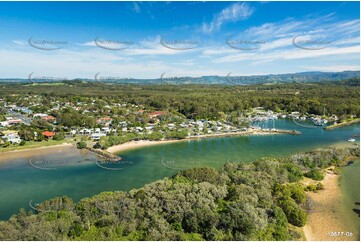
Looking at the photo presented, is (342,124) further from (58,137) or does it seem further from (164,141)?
(58,137)

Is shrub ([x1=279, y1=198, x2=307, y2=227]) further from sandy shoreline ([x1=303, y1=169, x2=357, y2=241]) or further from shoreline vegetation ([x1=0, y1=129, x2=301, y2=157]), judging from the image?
shoreline vegetation ([x1=0, y1=129, x2=301, y2=157])

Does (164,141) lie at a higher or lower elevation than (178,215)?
lower

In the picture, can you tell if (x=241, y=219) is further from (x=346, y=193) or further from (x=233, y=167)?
(x=346, y=193)

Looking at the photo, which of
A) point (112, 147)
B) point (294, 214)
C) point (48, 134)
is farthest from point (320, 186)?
point (48, 134)

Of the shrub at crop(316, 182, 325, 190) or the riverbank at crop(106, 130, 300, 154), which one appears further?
the riverbank at crop(106, 130, 300, 154)

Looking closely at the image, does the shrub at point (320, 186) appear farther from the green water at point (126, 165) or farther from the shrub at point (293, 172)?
the green water at point (126, 165)

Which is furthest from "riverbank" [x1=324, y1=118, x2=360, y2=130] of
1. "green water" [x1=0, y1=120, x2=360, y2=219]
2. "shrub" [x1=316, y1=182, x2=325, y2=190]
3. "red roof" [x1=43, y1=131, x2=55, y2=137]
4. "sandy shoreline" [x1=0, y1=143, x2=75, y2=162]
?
"red roof" [x1=43, y1=131, x2=55, y2=137]
